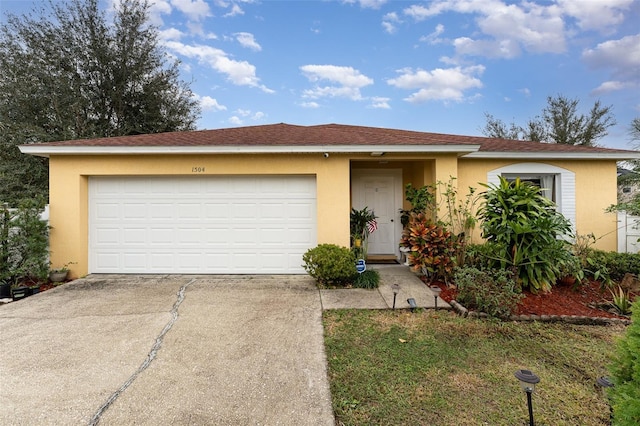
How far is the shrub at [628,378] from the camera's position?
1.41 metres

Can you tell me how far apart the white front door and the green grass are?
4.18 m

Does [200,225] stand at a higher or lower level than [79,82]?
lower

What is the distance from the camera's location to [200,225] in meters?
7.00

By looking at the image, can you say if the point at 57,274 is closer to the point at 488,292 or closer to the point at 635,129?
the point at 488,292

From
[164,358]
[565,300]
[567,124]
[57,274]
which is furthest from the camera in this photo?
[567,124]

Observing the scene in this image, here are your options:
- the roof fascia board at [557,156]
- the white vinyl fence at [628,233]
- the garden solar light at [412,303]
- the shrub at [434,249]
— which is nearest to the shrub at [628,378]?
the garden solar light at [412,303]

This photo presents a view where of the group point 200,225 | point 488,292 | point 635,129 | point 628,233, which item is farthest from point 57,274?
point 635,129

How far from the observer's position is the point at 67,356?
344 centimetres

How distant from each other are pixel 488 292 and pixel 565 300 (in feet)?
5.84

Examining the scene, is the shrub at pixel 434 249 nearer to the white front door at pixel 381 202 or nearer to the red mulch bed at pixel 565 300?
the red mulch bed at pixel 565 300

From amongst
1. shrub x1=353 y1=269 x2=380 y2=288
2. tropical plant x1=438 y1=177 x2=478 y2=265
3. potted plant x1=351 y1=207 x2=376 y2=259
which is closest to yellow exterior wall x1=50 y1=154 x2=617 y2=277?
tropical plant x1=438 y1=177 x2=478 y2=265

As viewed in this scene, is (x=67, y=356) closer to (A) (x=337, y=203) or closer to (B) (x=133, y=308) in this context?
Result: (B) (x=133, y=308)

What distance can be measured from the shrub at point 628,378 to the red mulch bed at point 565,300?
3.27 metres

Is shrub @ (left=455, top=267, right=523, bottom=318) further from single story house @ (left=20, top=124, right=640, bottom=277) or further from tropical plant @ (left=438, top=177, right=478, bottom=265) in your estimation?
single story house @ (left=20, top=124, right=640, bottom=277)
